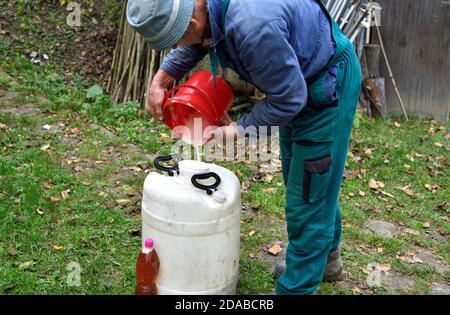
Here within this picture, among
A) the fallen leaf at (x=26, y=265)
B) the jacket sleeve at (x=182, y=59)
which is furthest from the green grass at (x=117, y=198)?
the jacket sleeve at (x=182, y=59)

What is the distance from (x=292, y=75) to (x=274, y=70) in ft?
0.25

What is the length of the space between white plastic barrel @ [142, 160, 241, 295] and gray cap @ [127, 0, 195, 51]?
0.70 m

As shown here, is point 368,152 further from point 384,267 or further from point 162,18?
point 162,18

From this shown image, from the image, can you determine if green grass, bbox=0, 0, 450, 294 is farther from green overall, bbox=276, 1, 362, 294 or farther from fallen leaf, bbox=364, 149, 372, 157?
green overall, bbox=276, 1, 362, 294

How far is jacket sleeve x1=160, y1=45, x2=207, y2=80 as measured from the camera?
2670mm

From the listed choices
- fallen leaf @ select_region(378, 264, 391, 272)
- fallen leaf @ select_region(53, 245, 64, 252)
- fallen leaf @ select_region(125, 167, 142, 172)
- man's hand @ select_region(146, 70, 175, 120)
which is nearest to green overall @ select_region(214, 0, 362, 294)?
man's hand @ select_region(146, 70, 175, 120)

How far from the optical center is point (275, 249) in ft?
11.3

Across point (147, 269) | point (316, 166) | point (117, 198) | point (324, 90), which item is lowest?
point (117, 198)

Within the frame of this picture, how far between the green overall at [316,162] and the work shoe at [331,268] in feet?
1.35

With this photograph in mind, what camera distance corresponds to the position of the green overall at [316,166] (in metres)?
2.42

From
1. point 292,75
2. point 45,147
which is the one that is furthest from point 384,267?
point 45,147
